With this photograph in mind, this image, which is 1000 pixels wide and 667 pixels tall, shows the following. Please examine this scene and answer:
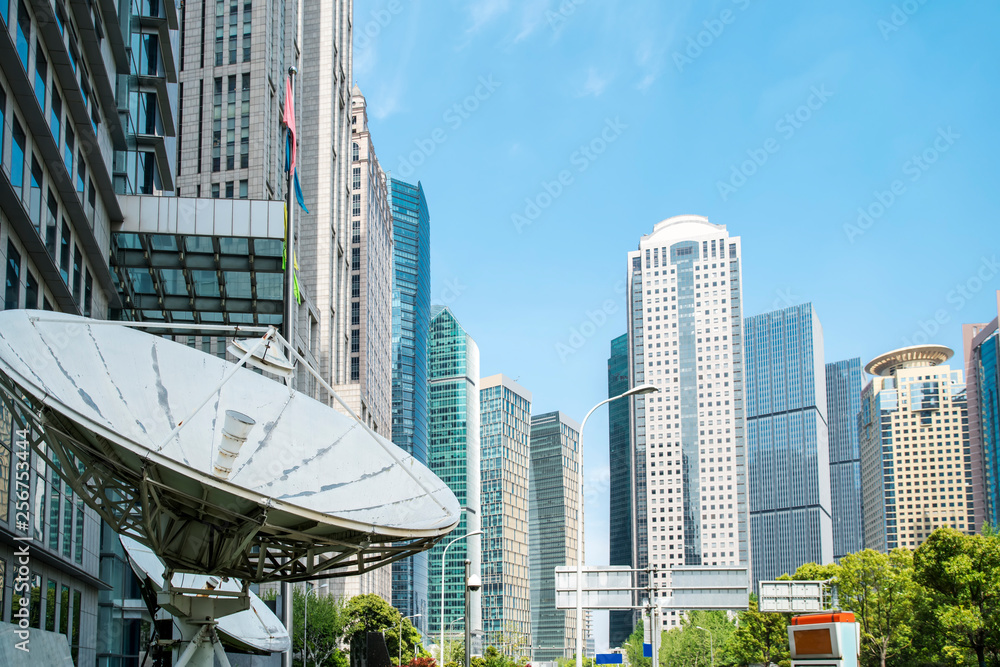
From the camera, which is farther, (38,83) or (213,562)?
(38,83)

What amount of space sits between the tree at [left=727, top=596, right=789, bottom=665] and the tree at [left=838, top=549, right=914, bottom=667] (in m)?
14.7

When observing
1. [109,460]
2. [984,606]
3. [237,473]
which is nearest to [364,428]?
[237,473]

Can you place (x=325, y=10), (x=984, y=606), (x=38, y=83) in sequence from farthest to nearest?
1. (x=325, y=10)
2. (x=984, y=606)
3. (x=38, y=83)

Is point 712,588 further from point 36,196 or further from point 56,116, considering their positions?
point 56,116

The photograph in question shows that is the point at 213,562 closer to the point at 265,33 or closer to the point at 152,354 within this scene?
the point at 152,354

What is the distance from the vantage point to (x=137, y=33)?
143 feet

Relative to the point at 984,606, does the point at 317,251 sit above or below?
above

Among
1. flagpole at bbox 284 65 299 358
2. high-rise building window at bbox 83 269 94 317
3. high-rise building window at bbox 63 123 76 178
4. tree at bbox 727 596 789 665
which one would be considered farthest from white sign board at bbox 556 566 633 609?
tree at bbox 727 596 789 665

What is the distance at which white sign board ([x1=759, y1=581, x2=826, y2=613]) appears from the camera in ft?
159

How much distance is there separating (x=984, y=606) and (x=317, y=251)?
7837 cm

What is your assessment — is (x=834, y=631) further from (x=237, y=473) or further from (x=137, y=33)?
(x=137, y=33)

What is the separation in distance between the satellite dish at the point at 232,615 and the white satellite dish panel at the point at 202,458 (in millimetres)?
9442

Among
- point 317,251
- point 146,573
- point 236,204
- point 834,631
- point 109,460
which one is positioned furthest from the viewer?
point 317,251

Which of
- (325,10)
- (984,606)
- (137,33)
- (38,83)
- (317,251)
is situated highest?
(325,10)
